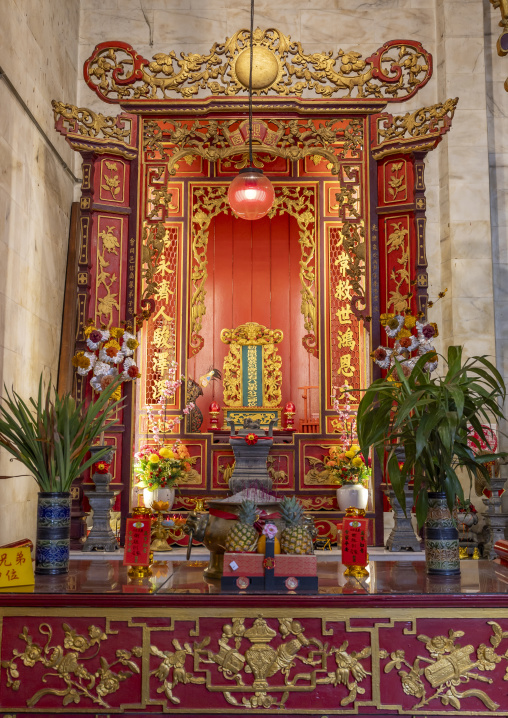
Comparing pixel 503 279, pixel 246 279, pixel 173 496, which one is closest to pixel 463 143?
pixel 503 279

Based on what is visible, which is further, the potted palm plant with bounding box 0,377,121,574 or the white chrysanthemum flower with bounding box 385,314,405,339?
the white chrysanthemum flower with bounding box 385,314,405,339

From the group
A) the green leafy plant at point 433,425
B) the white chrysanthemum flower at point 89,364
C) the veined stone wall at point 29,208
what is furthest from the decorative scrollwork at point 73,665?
the white chrysanthemum flower at point 89,364

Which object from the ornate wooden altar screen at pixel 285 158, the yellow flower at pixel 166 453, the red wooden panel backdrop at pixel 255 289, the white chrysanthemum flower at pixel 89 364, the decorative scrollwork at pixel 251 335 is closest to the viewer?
the white chrysanthemum flower at pixel 89 364

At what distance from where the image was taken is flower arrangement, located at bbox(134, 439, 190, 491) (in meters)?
6.26

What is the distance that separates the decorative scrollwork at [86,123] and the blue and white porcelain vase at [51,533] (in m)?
4.23

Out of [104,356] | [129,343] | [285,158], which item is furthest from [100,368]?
[285,158]

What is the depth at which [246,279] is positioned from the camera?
8.02 meters

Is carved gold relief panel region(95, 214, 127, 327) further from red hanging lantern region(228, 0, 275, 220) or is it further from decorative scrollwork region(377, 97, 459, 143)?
decorative scrollwork region(377, 97, 459, 143)

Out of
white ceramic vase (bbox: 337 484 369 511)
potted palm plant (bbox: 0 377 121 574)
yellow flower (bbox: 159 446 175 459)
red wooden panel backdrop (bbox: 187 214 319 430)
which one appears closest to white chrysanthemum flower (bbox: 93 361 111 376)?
yellow flower (bbox: 159 446 175 459)

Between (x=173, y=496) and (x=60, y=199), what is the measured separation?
2.91m

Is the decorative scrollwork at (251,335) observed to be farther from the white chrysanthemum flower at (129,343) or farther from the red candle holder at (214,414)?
the white chrysanthemum flower at (129,343)

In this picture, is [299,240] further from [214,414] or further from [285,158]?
[214,414]

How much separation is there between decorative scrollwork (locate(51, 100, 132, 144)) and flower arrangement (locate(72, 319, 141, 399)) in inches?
65.8

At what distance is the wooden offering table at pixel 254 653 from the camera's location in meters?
1.93
